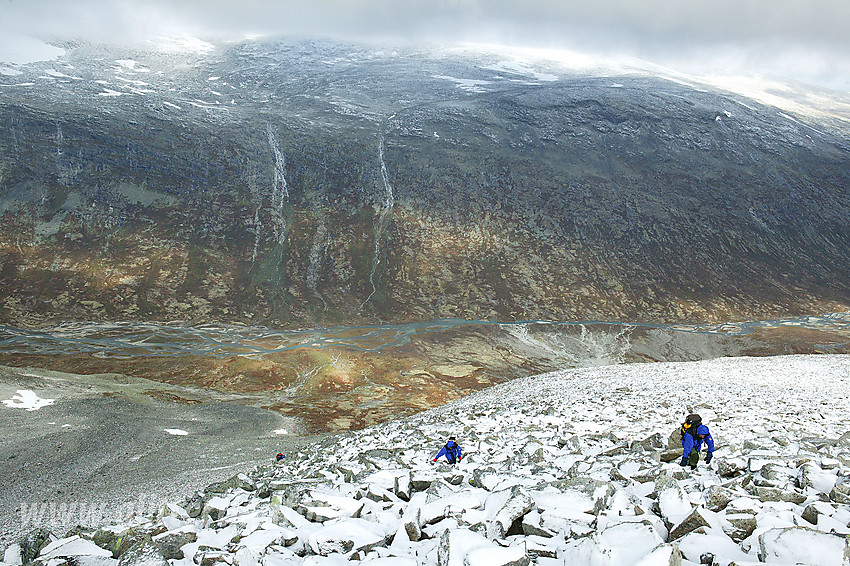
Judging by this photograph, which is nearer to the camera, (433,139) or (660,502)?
(660,502)

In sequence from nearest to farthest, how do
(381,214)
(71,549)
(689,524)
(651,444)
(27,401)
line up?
1. (689,524)
2. (71,549)
3. (651,444)
4. (27,401)
5. (381,214)

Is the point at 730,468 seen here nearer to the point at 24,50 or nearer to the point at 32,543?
the point at 32,543

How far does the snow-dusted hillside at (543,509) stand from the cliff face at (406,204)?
62.3 meters

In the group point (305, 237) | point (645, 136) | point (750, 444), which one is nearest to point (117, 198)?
point (305, 237)

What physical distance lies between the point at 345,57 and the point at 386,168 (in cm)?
11805

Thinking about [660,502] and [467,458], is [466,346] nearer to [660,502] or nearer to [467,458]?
[467,458]

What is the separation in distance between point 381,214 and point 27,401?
77.2 m

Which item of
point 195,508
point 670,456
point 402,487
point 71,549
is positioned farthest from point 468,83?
point 71,549

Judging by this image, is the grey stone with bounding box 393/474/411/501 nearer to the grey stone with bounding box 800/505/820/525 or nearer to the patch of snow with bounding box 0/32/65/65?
the grey stone with bounding box 800/505/820/525

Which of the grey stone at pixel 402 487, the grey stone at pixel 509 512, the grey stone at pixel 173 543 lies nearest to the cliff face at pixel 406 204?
the grey stone at pixel 402 487

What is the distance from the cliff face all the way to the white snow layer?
4170 centimetres

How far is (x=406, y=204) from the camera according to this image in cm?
10156

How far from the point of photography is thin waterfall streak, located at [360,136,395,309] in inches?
3258

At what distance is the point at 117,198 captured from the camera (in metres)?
88.4
